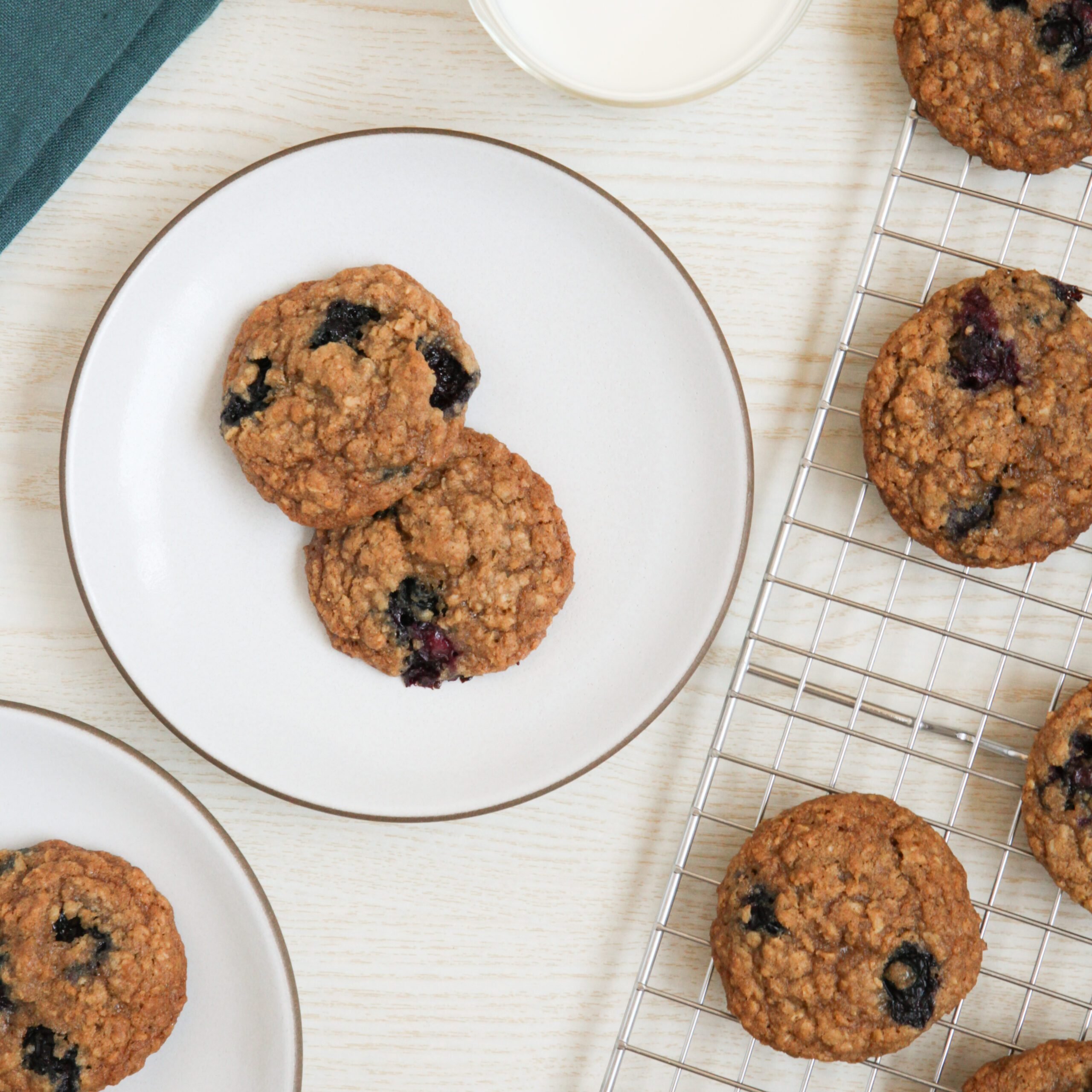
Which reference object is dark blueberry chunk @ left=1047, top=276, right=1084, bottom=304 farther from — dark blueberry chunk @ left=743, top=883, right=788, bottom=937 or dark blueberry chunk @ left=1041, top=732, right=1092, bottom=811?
dark blueberry chunk @ left=743, top=883, right=788, bottom=937

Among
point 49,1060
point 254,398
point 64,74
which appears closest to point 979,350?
point 254,398

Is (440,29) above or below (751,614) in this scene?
above

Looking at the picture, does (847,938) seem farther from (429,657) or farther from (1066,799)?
(429,657)

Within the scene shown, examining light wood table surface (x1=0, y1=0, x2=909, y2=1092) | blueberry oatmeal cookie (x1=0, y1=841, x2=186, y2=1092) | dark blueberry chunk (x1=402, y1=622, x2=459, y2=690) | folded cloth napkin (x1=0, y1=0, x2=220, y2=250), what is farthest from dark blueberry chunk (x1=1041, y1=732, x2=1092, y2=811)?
folded cloth napkin (x1=0, y1=0, x2=220, y2=250)

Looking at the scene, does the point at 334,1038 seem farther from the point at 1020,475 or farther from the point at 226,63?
the point at 226,63

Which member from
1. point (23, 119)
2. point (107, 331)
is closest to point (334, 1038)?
point (107, 331)

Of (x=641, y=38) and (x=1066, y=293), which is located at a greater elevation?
(x=641, y=38)
